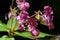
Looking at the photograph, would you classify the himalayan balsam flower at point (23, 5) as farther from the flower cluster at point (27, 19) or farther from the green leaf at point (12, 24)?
the green leaf at point (12, 24)

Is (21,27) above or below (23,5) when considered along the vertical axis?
below

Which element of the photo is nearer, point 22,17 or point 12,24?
point 22,17

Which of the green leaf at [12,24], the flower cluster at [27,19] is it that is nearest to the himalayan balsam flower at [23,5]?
the flower cluster at [27,19]

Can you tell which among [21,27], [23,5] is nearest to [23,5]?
[23,5]

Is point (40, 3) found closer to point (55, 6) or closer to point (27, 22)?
point (55, 6)

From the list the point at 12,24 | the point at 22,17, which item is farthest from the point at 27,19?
the point at 12,24

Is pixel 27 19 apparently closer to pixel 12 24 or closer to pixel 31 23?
pixel 31 23

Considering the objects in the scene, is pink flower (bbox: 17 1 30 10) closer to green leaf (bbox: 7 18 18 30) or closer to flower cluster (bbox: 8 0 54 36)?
flower cluster (bbox: 8 0 54 36)

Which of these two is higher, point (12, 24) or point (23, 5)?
point (23, 5)

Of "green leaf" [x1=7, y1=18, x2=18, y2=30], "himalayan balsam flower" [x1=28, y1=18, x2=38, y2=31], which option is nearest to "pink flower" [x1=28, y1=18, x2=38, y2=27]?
"himalayan balsam flower" [x1=28, y1=18, x2=38, y2=31]

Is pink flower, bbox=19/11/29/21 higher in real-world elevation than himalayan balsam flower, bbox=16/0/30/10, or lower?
lower

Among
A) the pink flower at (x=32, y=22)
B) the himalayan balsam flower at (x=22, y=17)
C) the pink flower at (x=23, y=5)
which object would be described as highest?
the pink flower at (x=23, y=5)
